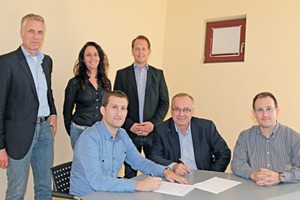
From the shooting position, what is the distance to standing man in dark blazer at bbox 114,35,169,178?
3.46m

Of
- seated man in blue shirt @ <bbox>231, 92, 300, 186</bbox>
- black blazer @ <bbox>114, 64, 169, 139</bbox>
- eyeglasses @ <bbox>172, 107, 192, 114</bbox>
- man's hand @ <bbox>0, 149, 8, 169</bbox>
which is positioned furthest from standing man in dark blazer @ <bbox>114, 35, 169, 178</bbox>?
man's hand @ <bbox>0, 149, 8, 169</bbox>

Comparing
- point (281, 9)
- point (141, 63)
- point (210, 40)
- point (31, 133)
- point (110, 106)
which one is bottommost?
point (31, 133)

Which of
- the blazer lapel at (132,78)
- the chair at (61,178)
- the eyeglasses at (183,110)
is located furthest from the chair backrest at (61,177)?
the blazer lapel at (132,78)

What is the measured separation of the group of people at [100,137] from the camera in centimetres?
219

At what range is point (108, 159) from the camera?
2.23 metres

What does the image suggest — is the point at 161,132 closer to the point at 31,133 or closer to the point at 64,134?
the point at 31,133

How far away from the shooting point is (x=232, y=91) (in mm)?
4539

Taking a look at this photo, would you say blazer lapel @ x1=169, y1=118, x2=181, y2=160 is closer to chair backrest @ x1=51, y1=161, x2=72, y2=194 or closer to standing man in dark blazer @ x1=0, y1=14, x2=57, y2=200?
chair backrest @ x1=51, y1=161, x2=72, y2=194

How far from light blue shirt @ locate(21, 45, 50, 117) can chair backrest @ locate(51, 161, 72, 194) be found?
0.63m

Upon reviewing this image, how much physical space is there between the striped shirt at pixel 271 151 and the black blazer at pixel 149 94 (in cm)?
112

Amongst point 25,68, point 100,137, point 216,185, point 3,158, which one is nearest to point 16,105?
point 25,68

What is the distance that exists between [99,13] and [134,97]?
1251 millimetres

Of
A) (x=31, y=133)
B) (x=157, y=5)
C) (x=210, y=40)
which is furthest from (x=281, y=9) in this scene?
(x=31, y=133)

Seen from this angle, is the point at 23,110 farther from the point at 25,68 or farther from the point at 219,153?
the point at 219,153
